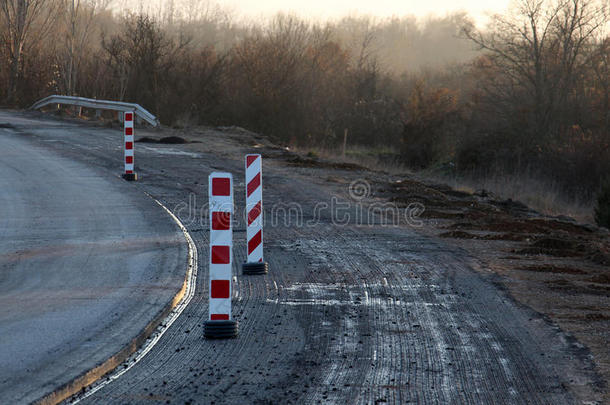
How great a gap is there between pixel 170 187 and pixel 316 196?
3.23 meters

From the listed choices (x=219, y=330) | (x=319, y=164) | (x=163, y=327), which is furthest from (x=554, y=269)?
(x=319, y=164)

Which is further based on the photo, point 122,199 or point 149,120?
point 149,120

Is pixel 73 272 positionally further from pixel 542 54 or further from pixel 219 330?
pixel 542 54

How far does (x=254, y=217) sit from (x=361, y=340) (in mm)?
2963

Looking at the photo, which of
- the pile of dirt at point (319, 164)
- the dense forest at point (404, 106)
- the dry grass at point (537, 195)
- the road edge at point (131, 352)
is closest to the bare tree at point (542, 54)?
the dense forest at point (404, 106)

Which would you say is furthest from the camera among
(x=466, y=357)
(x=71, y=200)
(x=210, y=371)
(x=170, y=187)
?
(x=170, y=187)

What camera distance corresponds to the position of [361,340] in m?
6.25

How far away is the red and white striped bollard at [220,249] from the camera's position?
6.35 m

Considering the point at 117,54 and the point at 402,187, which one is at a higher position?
the point at 117,54

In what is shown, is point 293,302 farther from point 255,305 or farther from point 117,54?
point 117,54

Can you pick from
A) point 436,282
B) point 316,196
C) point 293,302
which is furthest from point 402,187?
point 293,302

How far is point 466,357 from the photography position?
19.1 feet

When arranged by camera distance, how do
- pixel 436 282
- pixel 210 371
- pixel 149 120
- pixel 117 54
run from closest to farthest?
pixel 210 371, pixel 436 282, pixel 149 120, pixel 117 54

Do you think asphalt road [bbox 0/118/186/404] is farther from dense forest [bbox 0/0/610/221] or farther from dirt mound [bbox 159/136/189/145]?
dense forest [bbox 0/0/610/221]
